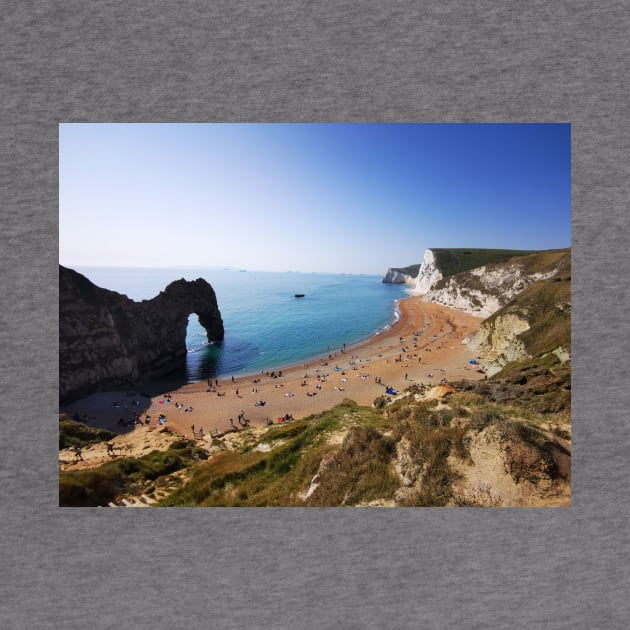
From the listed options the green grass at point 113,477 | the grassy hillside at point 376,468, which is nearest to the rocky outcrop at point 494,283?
the grassy hillside at point 376,468

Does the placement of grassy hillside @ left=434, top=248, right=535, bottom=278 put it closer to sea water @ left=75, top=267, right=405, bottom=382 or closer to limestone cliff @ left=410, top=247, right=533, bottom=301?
limestone cliff @ left=410, top=247, right=533, bottom=301

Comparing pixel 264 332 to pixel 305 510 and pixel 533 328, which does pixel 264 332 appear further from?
pixel 305 510

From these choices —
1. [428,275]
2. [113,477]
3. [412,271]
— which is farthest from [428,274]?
[113,477]

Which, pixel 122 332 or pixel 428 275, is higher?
pixel 428 275

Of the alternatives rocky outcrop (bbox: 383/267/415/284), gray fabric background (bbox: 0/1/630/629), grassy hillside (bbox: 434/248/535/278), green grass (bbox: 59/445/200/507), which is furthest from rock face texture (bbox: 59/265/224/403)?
rocky outcrop (bbox: 383/267/415/284)

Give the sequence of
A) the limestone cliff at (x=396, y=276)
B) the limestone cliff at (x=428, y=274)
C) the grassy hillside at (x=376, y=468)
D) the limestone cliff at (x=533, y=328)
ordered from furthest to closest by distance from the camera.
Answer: the limestone cliff at (x=396, y=276) → the limestone cliff at (x=428, y=274) → the limestone cliff at (x=533, y=328) → the grassy hillside at (x=376, y=468)

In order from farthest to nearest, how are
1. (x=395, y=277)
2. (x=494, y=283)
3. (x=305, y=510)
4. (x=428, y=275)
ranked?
(x=395, y=277)
(x=428, y=275)
(x=494, y=283)
(x=305, y=510)

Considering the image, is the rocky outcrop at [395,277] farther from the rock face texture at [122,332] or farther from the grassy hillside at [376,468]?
the grassy hillside at [376,468]
